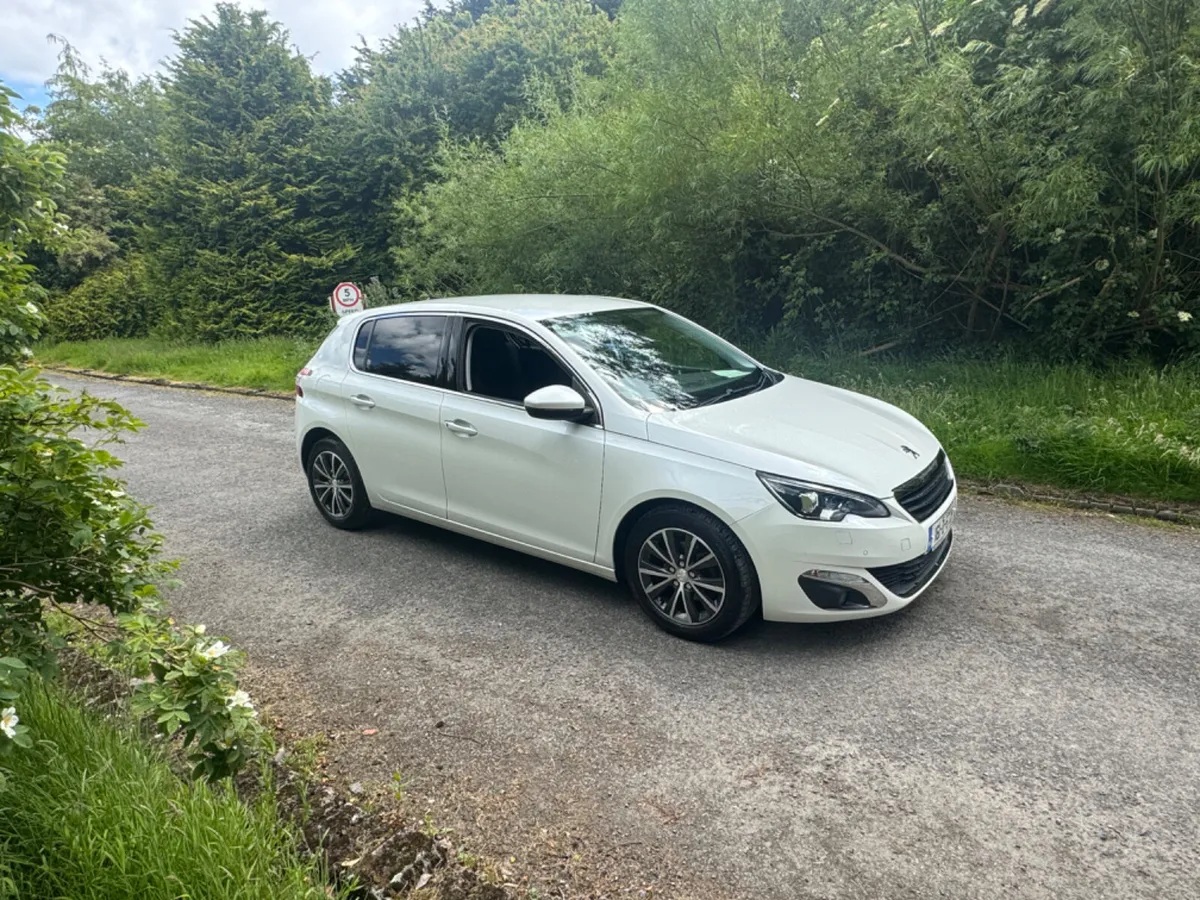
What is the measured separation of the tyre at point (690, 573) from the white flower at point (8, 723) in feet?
8.51

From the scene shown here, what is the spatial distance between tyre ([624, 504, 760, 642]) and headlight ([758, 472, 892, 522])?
0.30 meters

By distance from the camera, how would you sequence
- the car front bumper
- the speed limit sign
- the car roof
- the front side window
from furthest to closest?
the speed limit sign < the car roof < the front side window < the car front bumper

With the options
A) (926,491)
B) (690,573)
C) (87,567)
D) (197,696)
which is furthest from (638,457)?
(87,567)

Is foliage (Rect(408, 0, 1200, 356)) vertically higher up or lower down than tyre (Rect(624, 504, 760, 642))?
higher up

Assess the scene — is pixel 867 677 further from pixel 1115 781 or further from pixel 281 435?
pixel 281 435

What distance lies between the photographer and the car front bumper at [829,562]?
11.6 feet

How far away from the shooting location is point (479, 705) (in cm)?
341

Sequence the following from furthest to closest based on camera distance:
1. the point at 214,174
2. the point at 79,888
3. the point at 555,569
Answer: the point at 214,174, the point at 555,569, the point at 79,888

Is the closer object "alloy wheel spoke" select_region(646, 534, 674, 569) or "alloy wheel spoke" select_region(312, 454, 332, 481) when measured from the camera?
"alloy wheel spoke" select_region(646, 534, 674, 569)

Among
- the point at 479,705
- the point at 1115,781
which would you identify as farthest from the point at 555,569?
the point at 1115,781

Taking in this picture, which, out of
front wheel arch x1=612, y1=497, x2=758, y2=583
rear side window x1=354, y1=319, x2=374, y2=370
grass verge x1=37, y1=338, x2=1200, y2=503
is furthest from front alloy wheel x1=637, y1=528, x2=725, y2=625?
grass verge x1=37, y1=338, x2=1200, y2=503

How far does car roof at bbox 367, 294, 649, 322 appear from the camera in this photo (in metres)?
4.70

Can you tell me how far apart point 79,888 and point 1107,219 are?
26.4 ft

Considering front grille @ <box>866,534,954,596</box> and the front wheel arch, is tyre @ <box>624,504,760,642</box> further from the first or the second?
front grille @ <box>866,534,954,596</box>
